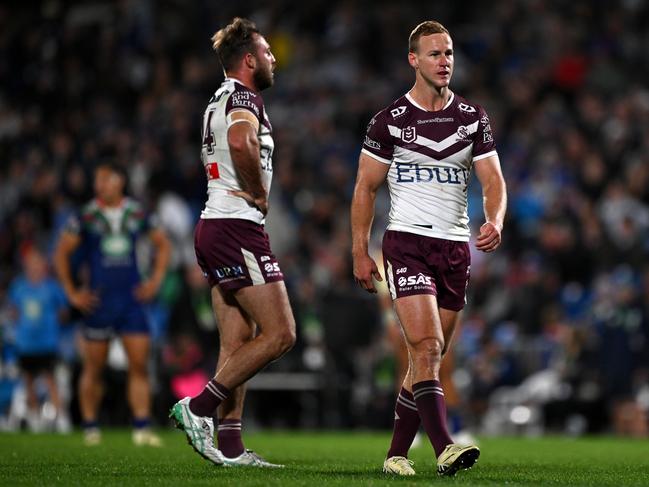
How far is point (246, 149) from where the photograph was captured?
831cm

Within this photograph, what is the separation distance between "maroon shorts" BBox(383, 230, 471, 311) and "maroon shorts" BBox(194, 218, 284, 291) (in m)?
0.80

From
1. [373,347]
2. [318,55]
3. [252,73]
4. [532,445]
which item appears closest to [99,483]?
[252,73]

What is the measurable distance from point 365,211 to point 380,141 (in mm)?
444

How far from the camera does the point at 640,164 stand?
1922cm

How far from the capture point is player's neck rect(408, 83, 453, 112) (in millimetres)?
8266

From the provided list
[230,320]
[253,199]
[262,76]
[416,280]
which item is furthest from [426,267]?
[262,76]

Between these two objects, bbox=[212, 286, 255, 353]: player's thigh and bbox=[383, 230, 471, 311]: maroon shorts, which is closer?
bbox=[383, 230, 471, 311]: maroon shorts

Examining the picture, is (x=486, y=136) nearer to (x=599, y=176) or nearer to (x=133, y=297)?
(x=133, y=297)

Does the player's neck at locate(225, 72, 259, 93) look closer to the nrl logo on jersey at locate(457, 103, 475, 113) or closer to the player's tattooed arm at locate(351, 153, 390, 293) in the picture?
the player's tattooed arm at locate(351, 153, 390, 293)

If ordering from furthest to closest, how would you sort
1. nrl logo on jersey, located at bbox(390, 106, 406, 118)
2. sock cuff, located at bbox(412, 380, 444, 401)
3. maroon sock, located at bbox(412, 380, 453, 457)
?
nrl logo on jersey, located at bbox(390, 106, 406, 118), sock cuff, located at bbox(412, 380, 444, 401), maroon sock, located at bbox(412, 380, 453, 457)

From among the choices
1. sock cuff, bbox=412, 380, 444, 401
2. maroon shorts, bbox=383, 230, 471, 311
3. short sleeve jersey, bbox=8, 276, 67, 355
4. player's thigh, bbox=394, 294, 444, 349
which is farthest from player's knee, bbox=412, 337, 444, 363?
short sleeve jersey, bbox=8, 276, 67, 355

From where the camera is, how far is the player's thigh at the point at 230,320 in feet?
28.9

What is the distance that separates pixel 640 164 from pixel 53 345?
8.70 meters

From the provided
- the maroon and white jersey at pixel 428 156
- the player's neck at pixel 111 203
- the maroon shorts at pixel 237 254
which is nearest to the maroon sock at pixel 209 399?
the maroon shorts at pixel 237 254
